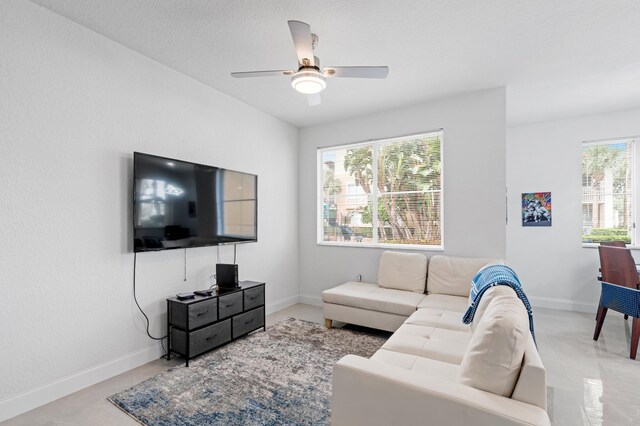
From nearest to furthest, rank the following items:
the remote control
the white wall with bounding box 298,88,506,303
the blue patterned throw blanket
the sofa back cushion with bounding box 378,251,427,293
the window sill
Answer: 1. the blue patterned throw blanket
2. the remote control
3. the white wall with bounding box 298,88,506,303
4. the sofa back cushion with bounding box 378,251,427,293
5. the window sill

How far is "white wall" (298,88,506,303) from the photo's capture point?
141 inches

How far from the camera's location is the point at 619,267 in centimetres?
322

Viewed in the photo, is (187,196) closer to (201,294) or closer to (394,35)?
Result: (201,294)

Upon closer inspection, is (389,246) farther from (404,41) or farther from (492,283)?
(404,41)

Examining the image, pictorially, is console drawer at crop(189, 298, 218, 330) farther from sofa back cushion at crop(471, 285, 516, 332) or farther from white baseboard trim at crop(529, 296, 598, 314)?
white baseboard trim at crop(529, 296, 598, 314)

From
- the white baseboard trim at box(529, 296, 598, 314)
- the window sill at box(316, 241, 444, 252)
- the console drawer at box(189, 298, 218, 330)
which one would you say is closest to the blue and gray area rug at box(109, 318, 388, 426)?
the console drawer at box(189, 298, 218, 330)

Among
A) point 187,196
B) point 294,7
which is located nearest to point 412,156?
point 294,7

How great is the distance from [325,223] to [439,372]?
332 cm

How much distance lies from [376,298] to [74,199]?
9.70 feet

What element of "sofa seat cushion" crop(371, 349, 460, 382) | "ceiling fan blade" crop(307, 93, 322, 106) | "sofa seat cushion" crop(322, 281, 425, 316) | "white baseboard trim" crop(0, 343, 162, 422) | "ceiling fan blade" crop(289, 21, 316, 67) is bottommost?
"white baseboard trim" crop(0, 343, 162, 422)

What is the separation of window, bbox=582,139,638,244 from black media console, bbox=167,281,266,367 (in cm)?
491

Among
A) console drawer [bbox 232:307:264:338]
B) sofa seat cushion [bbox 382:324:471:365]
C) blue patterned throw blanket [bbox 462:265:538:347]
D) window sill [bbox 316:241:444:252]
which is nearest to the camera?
blue patterned throw blanket [bbox 462:265:538:347]

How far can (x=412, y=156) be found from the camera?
4207 millimetres

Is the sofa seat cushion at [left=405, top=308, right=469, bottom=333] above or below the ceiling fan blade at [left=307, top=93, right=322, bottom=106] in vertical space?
below
